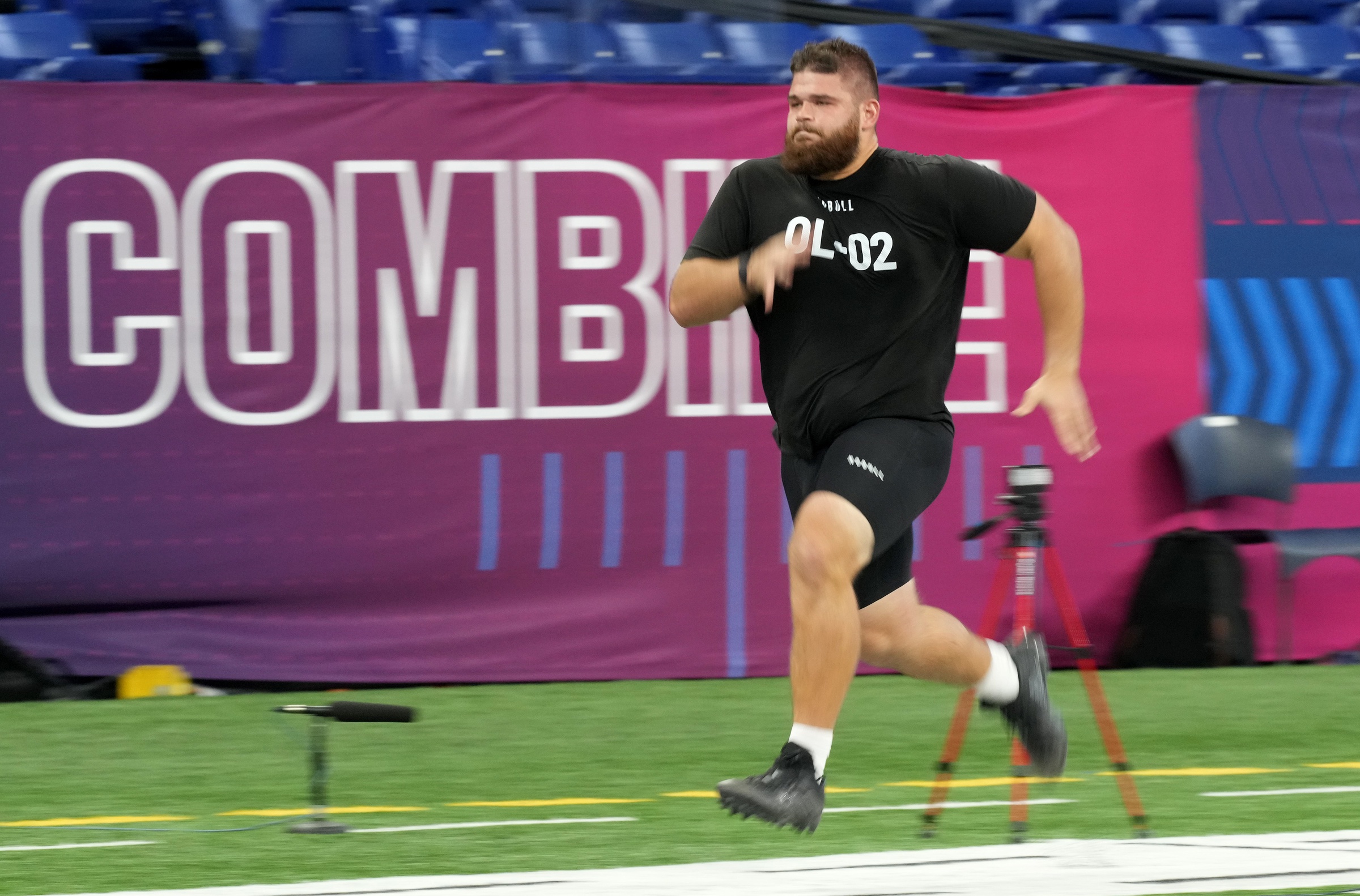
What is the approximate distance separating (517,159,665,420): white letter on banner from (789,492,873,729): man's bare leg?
4098mm

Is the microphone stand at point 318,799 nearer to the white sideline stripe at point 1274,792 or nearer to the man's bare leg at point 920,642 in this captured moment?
the man's bare leg at point 920,642

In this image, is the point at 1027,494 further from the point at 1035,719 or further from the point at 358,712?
the point at 358,712

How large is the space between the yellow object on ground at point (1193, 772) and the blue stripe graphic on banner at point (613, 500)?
282 centimetres

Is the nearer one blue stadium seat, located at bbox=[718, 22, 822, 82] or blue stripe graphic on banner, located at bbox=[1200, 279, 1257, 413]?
blue stripe graphic on banner, located at bbox=[1200, 279, 1257, 413]

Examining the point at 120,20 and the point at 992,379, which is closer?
the point at 992,379

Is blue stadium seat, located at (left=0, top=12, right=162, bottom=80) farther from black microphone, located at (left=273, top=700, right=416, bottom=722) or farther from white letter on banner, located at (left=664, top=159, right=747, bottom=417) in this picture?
black microphone, located at (left=273, top=700, right=416, bottom=722)

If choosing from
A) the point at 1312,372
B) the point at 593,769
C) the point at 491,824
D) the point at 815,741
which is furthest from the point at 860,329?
the point at 1312,372

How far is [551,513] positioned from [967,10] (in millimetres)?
4537

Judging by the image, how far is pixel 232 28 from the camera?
9.20 meters

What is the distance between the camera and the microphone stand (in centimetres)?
493

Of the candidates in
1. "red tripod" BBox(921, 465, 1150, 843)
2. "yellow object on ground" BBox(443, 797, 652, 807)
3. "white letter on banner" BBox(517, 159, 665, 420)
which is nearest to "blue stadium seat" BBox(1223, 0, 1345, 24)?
"white letter on banner" BBox(517, 159, 665, 420)

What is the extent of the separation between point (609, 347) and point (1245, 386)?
2985 millimetres

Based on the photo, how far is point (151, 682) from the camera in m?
8.12

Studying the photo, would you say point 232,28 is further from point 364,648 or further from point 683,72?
point 364,648
